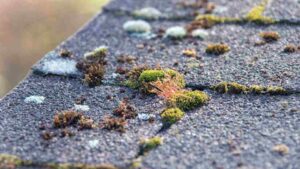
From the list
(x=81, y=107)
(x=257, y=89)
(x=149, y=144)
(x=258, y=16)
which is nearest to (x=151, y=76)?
(x=81, y=107)

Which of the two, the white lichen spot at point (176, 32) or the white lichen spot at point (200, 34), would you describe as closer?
the white lichen spot at point (200, 34)

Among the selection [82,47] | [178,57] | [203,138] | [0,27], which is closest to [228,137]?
[203,138]

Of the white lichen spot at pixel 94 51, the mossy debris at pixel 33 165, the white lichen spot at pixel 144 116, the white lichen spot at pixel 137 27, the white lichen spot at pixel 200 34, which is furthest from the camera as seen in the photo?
the white lichen spot at pixel 137 27

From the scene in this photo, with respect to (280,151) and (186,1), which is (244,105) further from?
(186,1)

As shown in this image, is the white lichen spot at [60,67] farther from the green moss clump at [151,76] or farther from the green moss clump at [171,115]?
the green moss clump at [171,115]

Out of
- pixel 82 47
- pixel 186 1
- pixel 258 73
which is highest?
pixel 186 1

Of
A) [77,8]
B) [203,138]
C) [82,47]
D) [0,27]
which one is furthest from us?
[77,8]

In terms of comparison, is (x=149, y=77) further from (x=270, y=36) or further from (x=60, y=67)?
(x=270, y=36)

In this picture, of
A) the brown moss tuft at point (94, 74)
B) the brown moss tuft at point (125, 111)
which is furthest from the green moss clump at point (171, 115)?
the brown moss tuft at point (94, 74)
